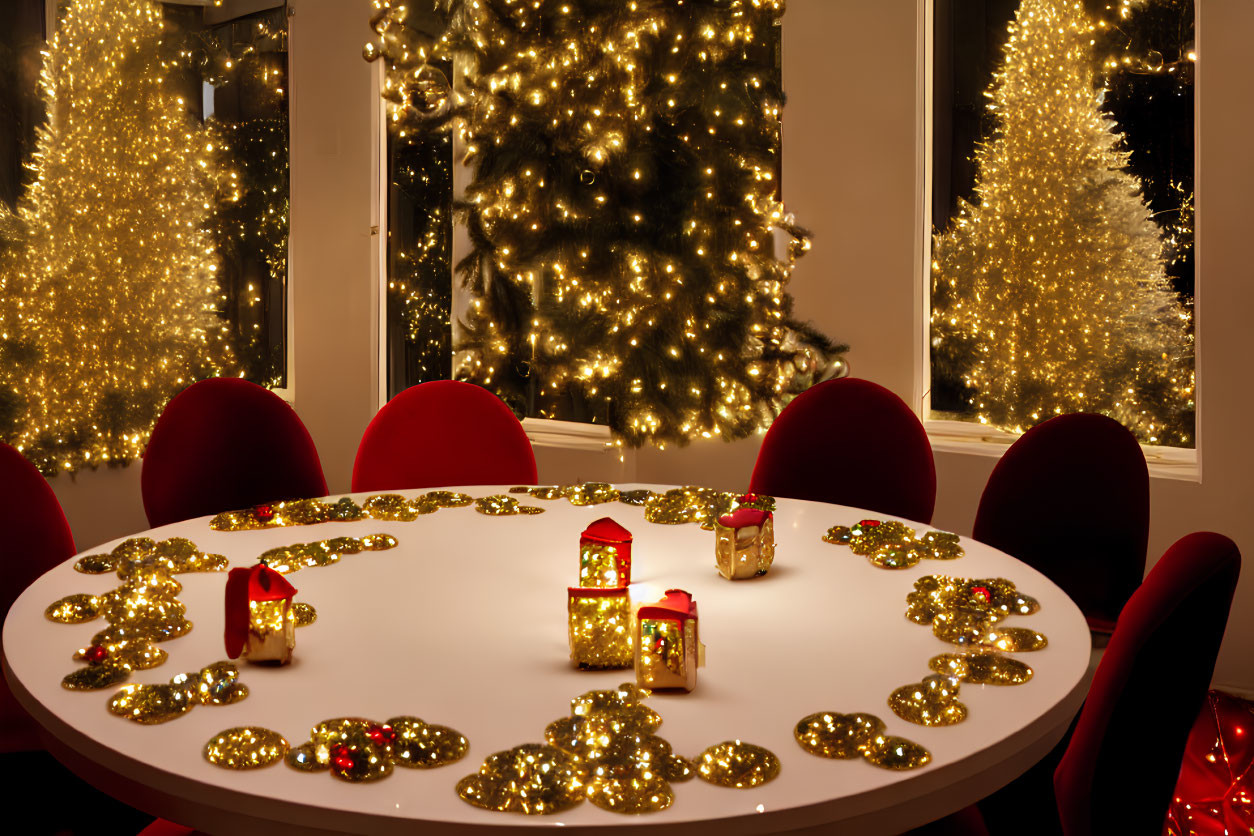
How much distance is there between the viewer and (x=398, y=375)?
16.9 ft

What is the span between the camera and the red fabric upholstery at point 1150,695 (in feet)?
3.61

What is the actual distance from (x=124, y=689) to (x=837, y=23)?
3.52 meters

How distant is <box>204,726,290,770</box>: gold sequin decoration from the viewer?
1.03 m

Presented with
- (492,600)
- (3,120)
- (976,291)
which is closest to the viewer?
(492,600)

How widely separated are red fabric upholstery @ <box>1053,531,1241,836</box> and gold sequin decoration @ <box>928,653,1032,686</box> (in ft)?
0.34

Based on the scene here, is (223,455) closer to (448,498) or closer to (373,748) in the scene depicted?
(448,498)

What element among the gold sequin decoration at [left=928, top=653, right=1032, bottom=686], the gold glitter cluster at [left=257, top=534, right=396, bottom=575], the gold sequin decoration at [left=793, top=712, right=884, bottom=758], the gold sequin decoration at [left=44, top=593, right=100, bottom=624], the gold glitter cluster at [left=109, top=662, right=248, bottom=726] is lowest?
the gold sequin decoration at [left=793, top=712, right=884, bottom=758]

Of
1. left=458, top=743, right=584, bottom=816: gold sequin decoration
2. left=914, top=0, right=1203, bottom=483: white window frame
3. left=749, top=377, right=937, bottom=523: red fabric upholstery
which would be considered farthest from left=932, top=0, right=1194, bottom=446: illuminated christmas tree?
left=458, top=743, right=584, bottom=816: gold sequin decoration

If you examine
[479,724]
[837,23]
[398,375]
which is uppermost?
[837,23]

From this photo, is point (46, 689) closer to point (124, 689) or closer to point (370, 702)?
point (124, 689)

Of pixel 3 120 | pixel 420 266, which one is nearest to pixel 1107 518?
pixel 420 266

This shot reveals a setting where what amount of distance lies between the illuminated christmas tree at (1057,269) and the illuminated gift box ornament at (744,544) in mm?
2179

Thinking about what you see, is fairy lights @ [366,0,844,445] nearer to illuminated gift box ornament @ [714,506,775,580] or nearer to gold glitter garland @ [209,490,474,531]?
gold glitter garland @ [209,490,474,531]

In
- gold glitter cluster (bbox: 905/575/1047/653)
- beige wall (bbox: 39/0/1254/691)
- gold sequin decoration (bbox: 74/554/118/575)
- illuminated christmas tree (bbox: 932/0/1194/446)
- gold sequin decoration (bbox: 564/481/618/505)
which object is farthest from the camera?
illuminated christmas tree (bbox: 932/0/1194/446)
